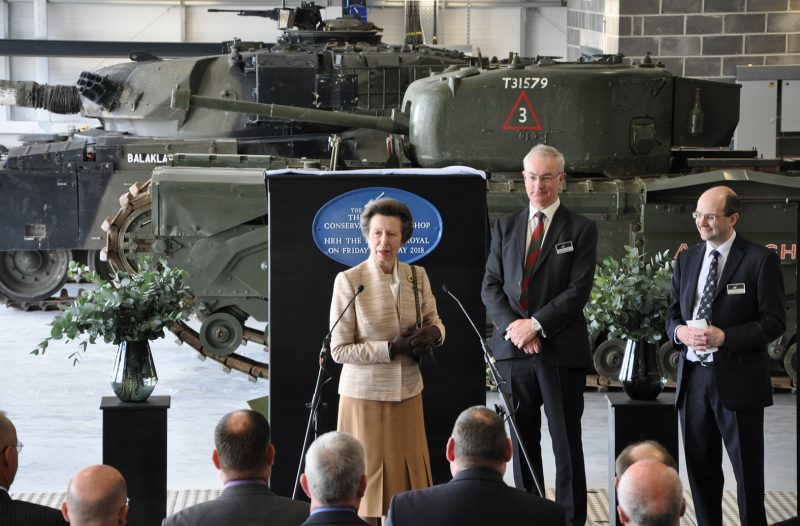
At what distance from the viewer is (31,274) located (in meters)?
13.5

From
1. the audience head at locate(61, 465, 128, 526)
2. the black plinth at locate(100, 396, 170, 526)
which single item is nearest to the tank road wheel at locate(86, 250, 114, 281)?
the black plinth at locate(100, 396, 170, 526)

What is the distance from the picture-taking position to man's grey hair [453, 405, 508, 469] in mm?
4109

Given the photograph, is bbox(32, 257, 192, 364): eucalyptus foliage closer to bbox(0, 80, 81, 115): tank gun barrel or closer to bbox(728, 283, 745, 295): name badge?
bbox(728, 283, 745, 295): name badge

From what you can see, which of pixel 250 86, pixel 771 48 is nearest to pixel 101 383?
pixel 250 86

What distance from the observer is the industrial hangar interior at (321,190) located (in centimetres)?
625

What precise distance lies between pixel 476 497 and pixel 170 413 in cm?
580

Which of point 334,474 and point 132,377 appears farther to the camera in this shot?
point 132,377

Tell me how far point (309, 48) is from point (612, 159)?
4.85 m

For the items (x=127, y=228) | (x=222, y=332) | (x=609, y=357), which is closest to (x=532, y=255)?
(x=609, y=357)

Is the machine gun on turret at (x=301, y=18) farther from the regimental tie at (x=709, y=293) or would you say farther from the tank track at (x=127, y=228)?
the regimental tie at (x=709, y=293)

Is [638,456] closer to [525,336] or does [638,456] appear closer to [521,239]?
[525,336]

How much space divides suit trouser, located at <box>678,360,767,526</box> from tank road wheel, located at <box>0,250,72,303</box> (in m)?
8.69

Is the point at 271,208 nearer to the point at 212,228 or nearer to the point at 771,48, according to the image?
the point at 212,228

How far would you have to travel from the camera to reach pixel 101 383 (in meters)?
10.5
